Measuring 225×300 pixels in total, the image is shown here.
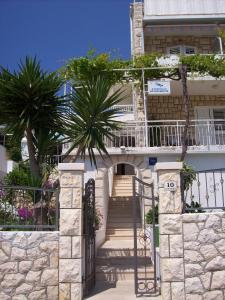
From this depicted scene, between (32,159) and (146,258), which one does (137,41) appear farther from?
(146,258)

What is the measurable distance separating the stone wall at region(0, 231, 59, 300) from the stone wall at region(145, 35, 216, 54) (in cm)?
1480

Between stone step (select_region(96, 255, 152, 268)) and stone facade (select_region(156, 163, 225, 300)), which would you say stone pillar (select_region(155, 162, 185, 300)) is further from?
stone step (select_region(96, 255, 152, 268))

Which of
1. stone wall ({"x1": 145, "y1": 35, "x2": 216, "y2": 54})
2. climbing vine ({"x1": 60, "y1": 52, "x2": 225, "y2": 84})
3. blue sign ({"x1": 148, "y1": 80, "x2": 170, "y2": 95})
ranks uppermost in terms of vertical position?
stone wall ({"x1": 145, "y1": 35, "x2": 216, "y2": 54})

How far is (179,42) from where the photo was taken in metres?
19.7

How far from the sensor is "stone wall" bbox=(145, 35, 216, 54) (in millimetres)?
19734

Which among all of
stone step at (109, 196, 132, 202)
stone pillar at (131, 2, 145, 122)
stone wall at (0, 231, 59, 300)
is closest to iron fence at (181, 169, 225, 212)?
stone wall at (0, 231, 59, 300)

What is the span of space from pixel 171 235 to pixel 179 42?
14.8 meters

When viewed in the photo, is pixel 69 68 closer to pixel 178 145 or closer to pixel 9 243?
pixel 178 145

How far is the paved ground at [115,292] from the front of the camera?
7.42m

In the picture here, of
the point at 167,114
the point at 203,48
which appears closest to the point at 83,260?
the point at 167,114

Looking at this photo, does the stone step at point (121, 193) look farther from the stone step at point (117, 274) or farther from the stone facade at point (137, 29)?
the stone step at point (117, 274)

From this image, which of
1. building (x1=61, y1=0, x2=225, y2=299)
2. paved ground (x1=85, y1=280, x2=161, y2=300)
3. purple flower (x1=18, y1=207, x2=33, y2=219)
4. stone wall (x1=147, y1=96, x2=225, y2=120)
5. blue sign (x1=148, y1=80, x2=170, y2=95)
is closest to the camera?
paved ground (x1=85, y1=280, x2=161, y2=300)

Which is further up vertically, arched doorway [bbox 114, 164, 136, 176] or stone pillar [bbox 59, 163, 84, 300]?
arched doorway [bbox 114, 164, 136, 176]

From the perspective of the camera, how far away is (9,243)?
725 centimetres
